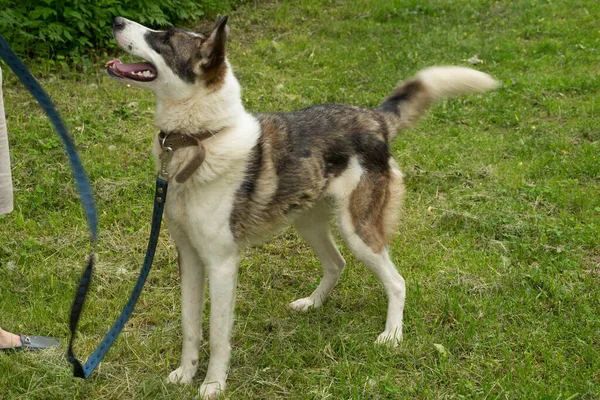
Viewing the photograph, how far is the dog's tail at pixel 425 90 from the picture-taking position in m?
3.82

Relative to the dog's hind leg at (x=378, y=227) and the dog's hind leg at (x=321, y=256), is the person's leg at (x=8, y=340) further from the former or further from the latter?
the dog's hind leg at (x=378, y=227)

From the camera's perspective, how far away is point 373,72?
768 cm

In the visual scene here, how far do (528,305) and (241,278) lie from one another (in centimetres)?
171

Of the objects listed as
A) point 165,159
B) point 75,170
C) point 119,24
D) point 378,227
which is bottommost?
point 378,227

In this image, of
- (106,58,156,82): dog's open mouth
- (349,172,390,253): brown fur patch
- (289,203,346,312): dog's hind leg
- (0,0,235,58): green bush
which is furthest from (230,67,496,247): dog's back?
(0,0,235,58): green bush

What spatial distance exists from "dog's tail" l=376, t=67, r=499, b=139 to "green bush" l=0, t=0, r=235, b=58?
4.66 meters

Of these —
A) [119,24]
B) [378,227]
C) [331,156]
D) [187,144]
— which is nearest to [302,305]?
[378,227]

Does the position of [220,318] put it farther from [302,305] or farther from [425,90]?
[425,90]

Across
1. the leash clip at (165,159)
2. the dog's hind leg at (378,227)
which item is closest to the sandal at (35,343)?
the leash clip at (165,159)

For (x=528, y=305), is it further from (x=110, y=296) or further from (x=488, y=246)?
(x=110, y=296)

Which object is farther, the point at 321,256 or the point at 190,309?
the point at 321,256

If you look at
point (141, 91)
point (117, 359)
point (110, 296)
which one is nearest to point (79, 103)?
Result: point (141, 91)

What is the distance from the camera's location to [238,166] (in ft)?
10.7

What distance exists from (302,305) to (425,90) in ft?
4.63
